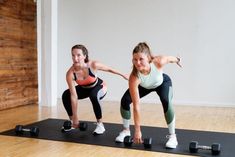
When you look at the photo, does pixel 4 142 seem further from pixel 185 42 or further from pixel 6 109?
pixel 185 42

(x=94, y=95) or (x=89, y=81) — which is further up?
(x=89, y=81)

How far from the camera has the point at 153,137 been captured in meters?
3.63

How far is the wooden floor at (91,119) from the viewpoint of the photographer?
3.02m

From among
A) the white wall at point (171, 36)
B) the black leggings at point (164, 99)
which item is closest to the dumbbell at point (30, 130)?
the black leggings at point (164, 99)

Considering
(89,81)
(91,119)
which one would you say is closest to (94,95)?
(89,81)

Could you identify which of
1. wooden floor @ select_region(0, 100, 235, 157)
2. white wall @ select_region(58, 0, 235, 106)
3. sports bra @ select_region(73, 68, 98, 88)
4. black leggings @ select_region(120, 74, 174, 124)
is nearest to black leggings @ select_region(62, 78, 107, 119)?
sports bra @ select_region(73, 68, 98, 88)

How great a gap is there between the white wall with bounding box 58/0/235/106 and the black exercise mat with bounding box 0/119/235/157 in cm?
254

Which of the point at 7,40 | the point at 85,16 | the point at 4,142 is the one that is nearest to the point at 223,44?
the point at 85,16

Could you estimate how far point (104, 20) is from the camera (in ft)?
22.6

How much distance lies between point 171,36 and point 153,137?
324 centimetres

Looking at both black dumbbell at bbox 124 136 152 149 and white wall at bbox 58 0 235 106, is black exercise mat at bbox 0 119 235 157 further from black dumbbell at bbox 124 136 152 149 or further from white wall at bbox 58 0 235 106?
white wall at bbox 58 0 235 106

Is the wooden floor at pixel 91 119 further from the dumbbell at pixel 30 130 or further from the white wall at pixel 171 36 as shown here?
the white wall at pixel 171 36

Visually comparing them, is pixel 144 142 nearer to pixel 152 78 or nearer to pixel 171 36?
pixel 152 78

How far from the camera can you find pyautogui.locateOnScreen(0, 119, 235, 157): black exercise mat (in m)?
3.13
